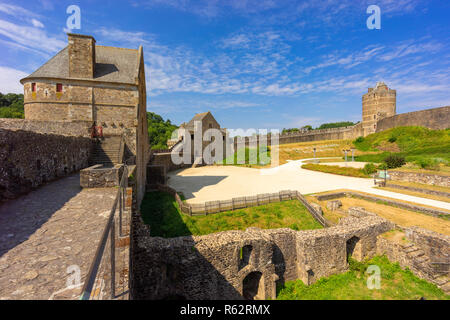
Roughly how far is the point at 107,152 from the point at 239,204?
33.3 ft

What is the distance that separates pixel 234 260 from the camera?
9.69 m

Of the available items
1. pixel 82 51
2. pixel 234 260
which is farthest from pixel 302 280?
pixel 82 51

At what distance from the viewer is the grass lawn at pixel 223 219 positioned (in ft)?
44.2

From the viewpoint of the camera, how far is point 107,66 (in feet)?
60.4

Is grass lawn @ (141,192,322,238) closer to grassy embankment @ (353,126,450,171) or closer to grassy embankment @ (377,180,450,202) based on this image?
grassy embankment @ (377,180,450,202)

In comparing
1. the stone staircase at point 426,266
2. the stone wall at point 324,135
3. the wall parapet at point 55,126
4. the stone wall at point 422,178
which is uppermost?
the stone wall at point 324,135

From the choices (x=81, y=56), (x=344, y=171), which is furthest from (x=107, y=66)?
(x=344, y=171)

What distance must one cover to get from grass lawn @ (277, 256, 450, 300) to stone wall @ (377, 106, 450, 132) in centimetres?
4275

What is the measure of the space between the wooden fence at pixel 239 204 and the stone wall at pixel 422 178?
13.9m

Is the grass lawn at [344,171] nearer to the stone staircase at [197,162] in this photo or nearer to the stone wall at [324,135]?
the stone staircase at [197,162]

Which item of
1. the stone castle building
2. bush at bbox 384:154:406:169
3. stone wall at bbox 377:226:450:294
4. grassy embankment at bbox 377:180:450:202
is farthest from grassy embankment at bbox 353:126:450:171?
the stone castle building

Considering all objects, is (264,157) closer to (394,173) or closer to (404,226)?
(394,173)

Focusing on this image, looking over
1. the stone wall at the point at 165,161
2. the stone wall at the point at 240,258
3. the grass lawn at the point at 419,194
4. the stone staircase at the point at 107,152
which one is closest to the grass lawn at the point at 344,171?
the grass lawn at the point at 419,194

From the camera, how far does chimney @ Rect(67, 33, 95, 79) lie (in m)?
16.4
